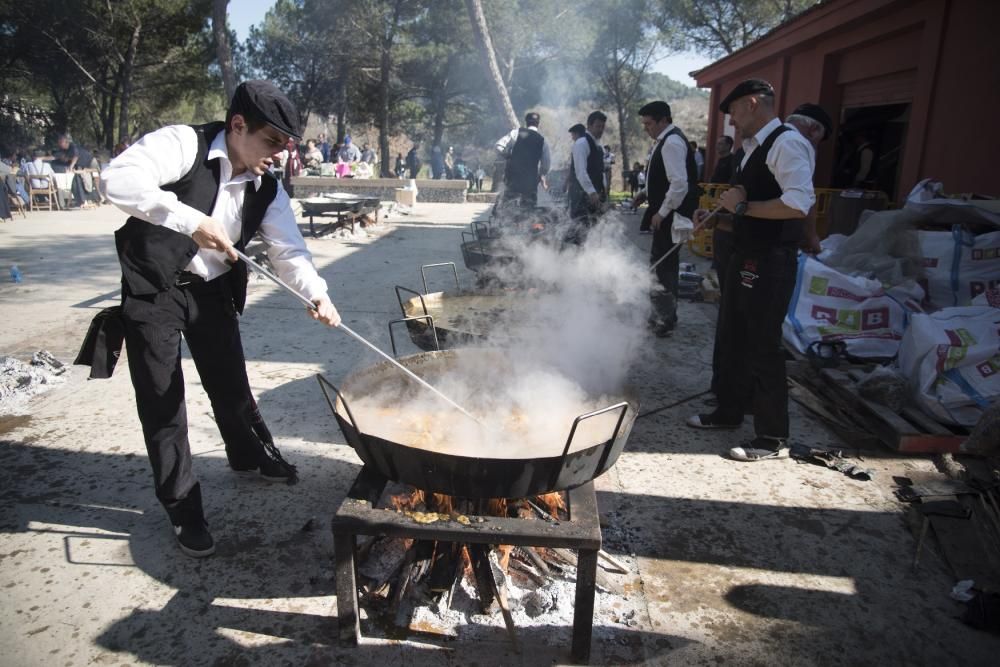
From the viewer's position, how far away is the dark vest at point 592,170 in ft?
23.2

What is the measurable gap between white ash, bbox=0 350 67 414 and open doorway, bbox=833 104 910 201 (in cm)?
1023

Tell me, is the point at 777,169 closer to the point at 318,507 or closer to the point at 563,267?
the point at 563,267

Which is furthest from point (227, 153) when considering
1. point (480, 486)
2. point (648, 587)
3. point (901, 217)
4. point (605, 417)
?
point (901, 217)

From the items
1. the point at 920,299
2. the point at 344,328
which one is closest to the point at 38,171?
the point at 344,328

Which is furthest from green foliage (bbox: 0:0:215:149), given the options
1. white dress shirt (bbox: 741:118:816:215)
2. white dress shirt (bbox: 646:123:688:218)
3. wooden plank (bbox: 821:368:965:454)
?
wooden plank (bbox: 821:368:965:454)

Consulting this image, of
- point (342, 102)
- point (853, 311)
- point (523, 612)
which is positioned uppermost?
point (342, 102)

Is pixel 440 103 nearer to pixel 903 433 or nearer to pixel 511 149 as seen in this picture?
pixel 511 149

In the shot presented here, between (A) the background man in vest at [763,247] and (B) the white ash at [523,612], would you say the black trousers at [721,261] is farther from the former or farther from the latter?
(B) the white ash at [523,612]

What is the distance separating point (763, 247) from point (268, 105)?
2703 millimetres

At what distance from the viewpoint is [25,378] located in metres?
4.29

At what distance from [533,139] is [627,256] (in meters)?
3.07

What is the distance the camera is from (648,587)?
8.39ft

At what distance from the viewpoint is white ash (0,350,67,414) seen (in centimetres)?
405

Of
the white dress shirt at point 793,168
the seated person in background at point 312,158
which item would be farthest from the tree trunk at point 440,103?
the white dress shirt at point 793,168
